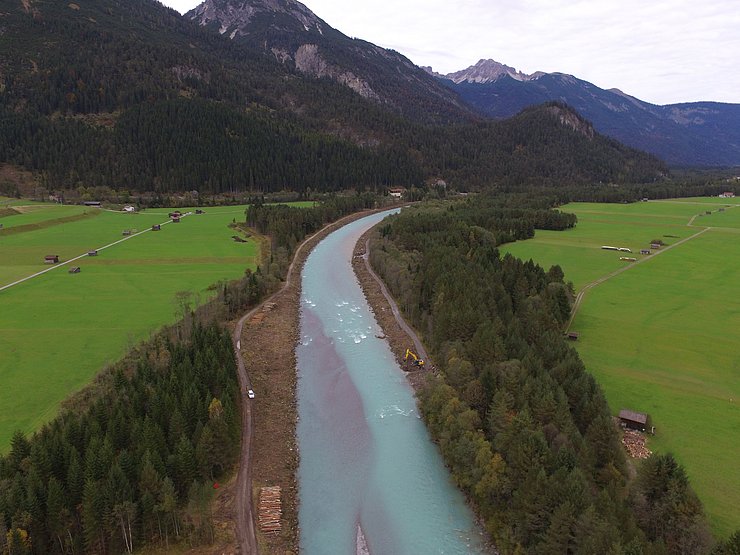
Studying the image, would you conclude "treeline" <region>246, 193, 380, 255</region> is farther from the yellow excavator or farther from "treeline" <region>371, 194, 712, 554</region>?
"treeline" <region>371, 194, 712, 554</region>

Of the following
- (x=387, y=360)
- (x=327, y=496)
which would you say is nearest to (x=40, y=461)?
(x=327, y=496)

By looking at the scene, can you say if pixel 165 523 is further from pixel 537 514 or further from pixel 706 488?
pixel 706 488

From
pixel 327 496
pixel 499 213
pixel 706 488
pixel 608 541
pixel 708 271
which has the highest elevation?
pixel 499 213

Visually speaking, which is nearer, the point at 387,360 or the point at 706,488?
the point at 706,488

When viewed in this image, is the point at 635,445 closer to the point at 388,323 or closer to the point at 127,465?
the point at 127,465

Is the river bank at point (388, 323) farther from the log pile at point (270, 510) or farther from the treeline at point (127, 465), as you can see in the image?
the treeline at point (127, 465)

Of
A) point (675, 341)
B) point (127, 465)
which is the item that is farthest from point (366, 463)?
point (675, 341)

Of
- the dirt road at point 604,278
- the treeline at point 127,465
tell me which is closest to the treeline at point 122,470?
the treeline at point 127,465
